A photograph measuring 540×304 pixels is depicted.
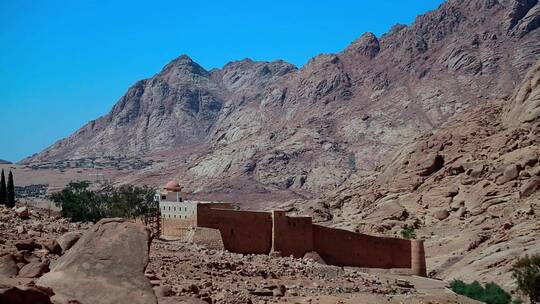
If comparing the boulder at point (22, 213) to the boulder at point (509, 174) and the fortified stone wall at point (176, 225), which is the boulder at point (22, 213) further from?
the boulder at point (509, 174)

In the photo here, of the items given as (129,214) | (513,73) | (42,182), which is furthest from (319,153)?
(129,214)

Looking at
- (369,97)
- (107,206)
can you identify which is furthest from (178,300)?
(369,97)

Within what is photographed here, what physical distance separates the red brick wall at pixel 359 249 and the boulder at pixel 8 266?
24.0 metres

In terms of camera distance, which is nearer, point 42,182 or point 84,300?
point 84,300

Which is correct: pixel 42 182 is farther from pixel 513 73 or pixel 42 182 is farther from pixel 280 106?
pixel 513 73

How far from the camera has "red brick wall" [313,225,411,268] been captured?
37719mm

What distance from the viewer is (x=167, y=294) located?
1442 cm

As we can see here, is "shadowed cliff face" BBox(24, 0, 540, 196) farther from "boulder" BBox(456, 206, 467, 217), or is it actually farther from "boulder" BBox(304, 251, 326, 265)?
"boulder" BBox(304, 251, 326, 265)

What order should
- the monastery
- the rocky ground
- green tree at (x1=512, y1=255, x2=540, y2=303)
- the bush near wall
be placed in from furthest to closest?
the monastery < green tree at (x1=512, y1=255, x2=540, y2=303) < the bush near wall < the rocky ground

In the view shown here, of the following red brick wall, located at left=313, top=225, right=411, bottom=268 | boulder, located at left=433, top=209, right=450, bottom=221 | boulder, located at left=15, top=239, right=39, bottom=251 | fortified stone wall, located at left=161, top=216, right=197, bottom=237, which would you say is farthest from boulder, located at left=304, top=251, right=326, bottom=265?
boulder, located at left=15, top=239, right=39, bottom=251

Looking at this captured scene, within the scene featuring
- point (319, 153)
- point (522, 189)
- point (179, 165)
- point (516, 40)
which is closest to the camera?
point (522, 189)

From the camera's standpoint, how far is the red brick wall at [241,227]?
3269cm

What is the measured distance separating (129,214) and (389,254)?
44.6 feet

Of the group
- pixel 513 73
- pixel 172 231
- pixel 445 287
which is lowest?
pixel 445 287
